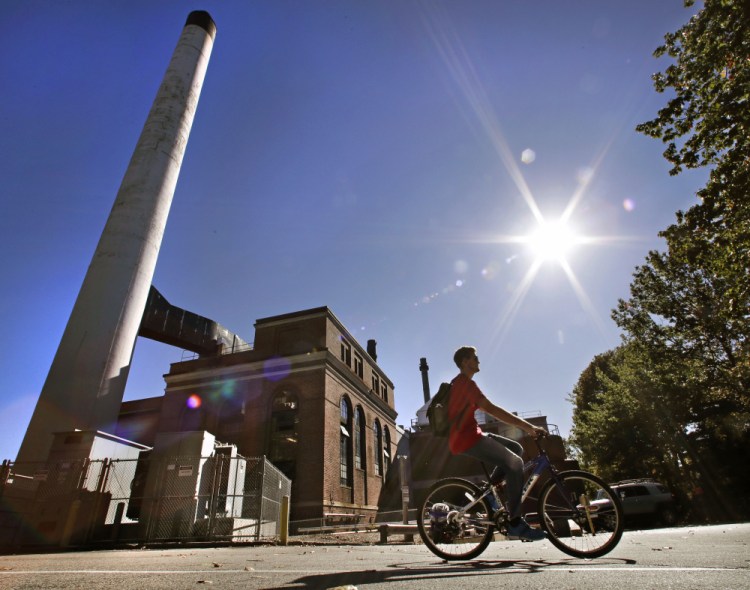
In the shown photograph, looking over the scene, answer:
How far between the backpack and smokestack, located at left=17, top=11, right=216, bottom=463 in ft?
61.9

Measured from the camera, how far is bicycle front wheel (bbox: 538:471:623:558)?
367 cm

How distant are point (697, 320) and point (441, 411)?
76.7ft

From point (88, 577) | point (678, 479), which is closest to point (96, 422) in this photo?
point (88, 577)

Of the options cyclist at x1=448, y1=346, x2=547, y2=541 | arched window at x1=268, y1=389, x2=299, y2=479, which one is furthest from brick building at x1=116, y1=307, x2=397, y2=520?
cyclist at x1=448, y1=346, x2=547, y2=541

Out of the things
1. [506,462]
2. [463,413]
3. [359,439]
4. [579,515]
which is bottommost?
[579,515]

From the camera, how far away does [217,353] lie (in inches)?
1329

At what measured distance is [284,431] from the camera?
26969mm

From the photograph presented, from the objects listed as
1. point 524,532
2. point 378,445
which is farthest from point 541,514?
point 378,445

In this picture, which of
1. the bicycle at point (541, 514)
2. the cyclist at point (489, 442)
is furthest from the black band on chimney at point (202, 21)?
the bicycle at point (541, 514)

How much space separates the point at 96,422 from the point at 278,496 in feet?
30.7

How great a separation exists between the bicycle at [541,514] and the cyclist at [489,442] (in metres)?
0.11

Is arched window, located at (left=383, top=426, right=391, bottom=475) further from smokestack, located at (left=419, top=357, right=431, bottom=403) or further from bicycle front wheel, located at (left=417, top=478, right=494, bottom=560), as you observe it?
bicycle front wheel, located at (left=417, top=478, right=494, bottom=560)

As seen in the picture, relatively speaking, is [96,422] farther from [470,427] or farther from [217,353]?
[470,427]

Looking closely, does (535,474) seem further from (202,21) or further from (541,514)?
(202,21)
